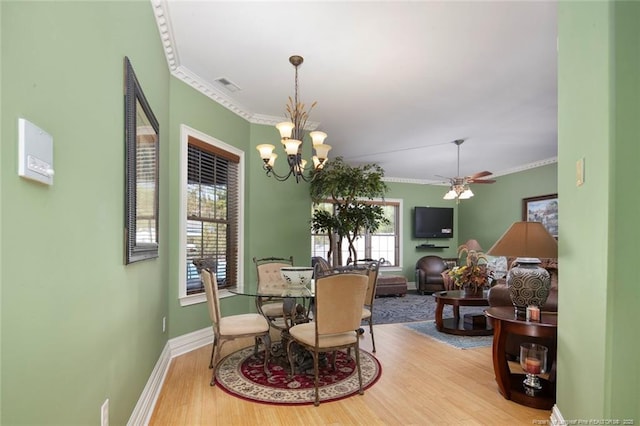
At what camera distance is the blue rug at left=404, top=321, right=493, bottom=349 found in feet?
13.1

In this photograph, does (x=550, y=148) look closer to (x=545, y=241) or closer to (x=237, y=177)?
(x=545, y=241)

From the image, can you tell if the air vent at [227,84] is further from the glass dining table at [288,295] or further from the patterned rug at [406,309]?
the patterned rug at [406,309]

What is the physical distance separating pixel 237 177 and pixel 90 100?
3.11 meters

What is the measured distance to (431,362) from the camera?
3422 mm

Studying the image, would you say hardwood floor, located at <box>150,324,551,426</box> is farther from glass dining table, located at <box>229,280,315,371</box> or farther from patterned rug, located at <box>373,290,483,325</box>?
patterned rug, located at <box>373,290,483,325</box>

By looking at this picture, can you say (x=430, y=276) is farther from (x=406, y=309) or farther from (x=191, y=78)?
(x=191, y=78)

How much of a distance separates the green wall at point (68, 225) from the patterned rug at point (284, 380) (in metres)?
0.96

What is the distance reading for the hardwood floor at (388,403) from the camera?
2316 millimetres

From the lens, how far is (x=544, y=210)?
6980 millimetres

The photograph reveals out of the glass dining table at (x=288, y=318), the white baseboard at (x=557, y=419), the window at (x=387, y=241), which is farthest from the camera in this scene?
the window at (x=387, y=241)

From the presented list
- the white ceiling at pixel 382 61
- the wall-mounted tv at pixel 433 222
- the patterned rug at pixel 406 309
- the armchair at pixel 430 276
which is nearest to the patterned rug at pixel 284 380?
the patterned rug at pixel 406 309

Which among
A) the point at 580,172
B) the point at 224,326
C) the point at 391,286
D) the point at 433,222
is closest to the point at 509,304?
the point at 580,172

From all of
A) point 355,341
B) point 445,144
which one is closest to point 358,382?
point 355,341

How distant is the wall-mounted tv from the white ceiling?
12.3ft
